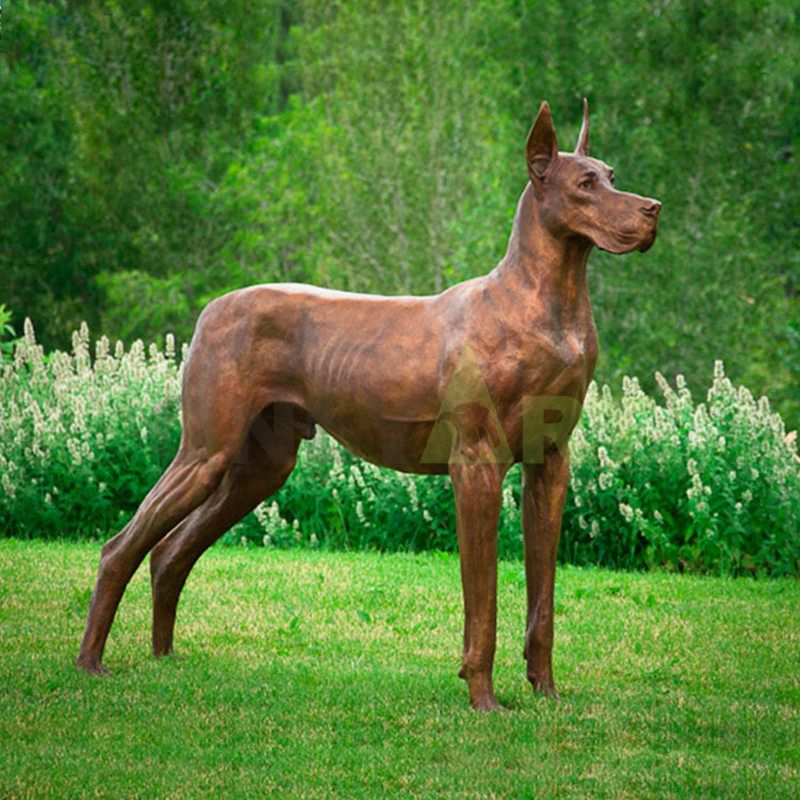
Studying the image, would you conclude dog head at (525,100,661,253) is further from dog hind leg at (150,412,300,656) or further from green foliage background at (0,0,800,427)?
green foliage background at (0,0,800,427)

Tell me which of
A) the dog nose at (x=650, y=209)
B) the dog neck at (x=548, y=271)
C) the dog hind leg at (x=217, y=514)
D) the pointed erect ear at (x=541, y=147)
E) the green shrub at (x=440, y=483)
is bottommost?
the green shrub at (x=440, y=483)

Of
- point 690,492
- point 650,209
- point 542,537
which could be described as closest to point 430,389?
point 542,537

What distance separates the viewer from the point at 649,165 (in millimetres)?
18422

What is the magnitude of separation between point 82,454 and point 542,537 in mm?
5348

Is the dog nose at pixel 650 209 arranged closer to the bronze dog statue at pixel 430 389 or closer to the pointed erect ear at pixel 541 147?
the bronze dog statue at pixel 430 389

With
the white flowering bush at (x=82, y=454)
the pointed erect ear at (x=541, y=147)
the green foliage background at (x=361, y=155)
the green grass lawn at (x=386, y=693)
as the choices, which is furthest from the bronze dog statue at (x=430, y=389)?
the green foliage background at (x=361, y=155)

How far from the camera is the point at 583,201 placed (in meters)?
5.38

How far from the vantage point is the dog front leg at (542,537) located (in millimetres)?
5707

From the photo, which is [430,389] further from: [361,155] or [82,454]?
[361,155]

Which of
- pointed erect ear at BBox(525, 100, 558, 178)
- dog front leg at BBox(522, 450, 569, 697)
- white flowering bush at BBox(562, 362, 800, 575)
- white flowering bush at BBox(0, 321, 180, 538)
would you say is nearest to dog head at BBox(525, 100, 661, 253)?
pointed erect ear at BBox(525, 100, 558, 178)

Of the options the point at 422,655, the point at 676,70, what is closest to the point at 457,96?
the point at 676,70

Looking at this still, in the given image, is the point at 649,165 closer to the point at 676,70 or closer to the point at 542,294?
the point at 676,70

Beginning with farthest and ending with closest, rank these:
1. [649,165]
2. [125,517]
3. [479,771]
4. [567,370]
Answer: [649,165], [125,517], [567,370], [479,771]

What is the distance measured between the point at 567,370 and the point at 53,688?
2.62m
